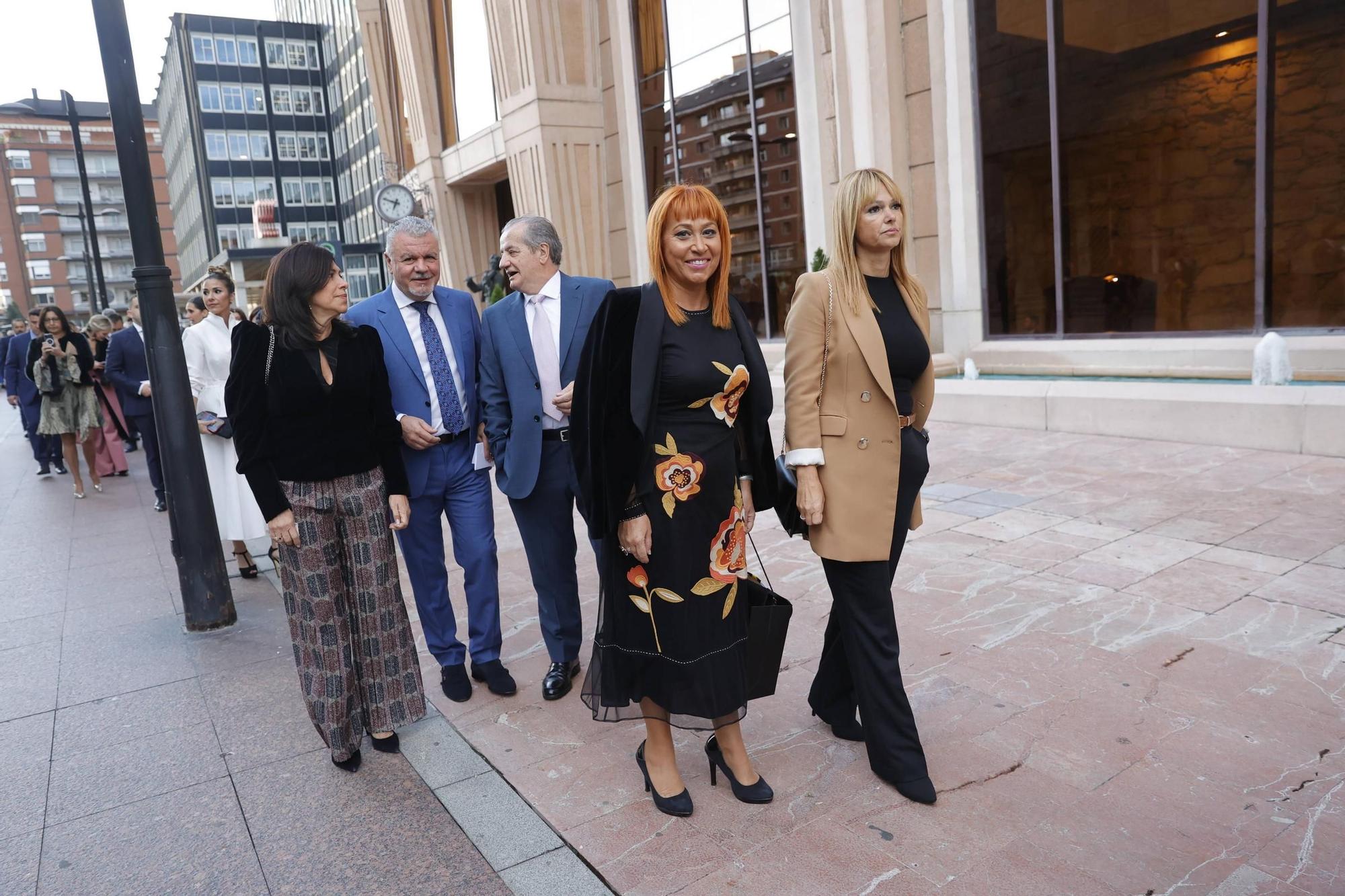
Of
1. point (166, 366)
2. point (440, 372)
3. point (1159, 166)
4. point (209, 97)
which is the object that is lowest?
point (440, 372)

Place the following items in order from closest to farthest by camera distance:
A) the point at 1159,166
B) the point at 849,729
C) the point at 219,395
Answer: the point at 849,729 → the point at 219,395 → the point at 1159,166

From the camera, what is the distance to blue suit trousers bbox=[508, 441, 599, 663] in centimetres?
389

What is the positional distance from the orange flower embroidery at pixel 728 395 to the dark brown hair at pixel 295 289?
1.55 meters

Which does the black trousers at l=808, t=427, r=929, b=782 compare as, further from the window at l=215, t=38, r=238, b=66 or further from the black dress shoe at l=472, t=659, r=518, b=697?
the window at l=215, t=38, r=238, b=66

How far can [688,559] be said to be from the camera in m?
2.82

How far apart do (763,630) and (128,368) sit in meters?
8.97

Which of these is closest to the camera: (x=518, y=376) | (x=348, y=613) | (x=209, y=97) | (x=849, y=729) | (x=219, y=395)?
(x=849, y=729)

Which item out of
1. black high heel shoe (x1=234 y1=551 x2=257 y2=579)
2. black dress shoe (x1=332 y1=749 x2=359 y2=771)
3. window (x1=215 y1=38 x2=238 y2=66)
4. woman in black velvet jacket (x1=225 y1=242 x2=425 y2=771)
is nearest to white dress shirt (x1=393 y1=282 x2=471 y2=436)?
woman in black velvet jacket (x1=225 y1=242 x2=425 y2=771)

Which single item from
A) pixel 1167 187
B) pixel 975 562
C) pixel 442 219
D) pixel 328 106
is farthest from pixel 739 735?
pixel 328 106

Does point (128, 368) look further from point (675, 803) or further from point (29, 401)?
point (675, 803)

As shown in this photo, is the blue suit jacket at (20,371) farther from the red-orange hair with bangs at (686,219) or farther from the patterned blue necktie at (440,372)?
the red-orange hair with bangs at (686,219)

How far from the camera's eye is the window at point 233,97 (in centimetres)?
6500

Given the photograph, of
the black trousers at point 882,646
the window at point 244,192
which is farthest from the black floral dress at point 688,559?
the window at point 244,192

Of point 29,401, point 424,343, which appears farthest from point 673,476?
point 29,401
